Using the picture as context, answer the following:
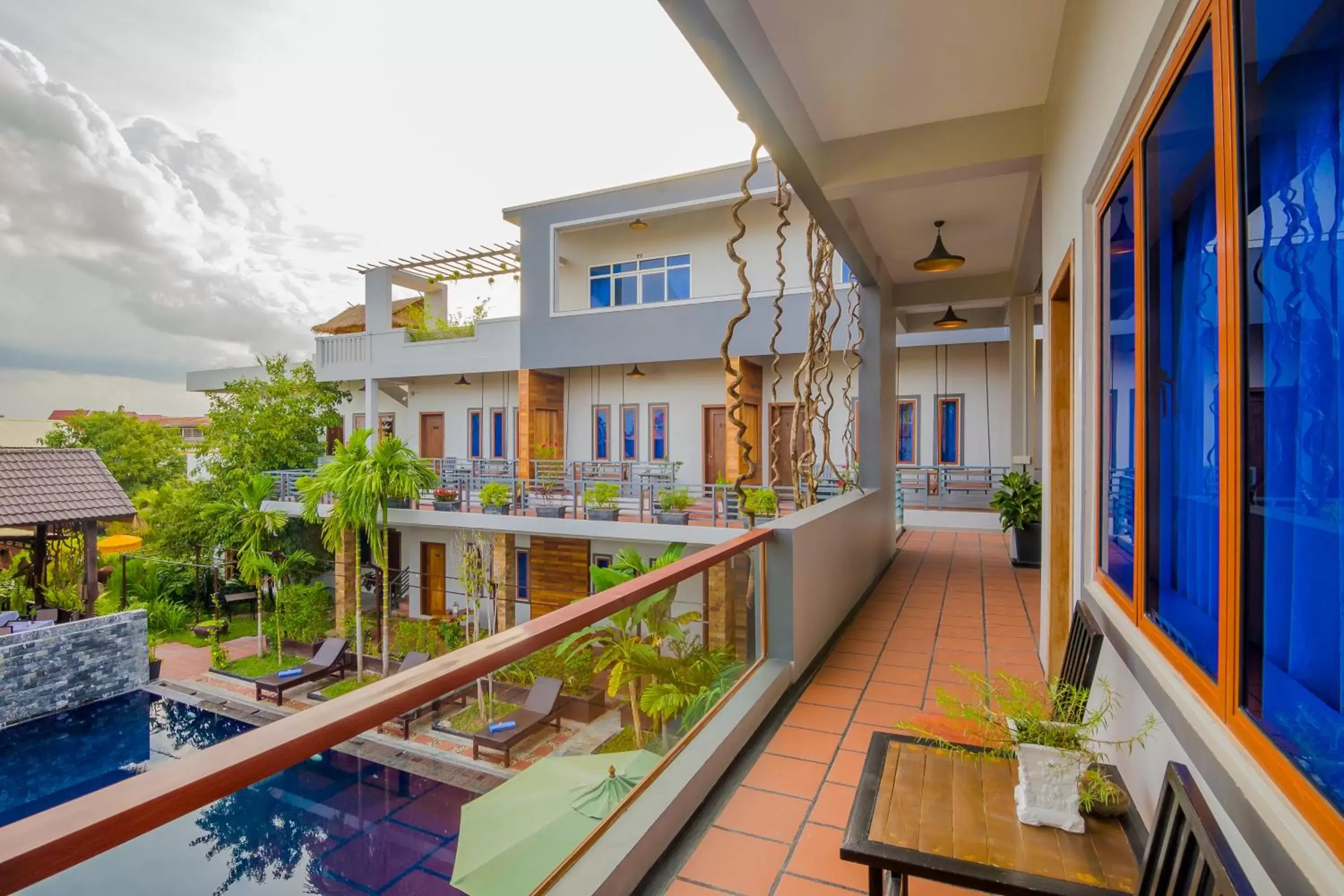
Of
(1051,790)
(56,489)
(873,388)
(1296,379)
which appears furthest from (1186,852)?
(56,489)

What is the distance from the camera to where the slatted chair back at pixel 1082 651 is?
2.26 meters

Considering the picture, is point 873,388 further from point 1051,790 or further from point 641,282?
point 641,282

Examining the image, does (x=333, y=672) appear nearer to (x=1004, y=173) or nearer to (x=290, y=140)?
(x=1004, y=173)

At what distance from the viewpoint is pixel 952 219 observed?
206 inches

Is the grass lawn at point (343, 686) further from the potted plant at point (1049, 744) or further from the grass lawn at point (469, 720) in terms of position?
the potted plant at point (1049, 744)

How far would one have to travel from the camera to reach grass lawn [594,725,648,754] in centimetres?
213

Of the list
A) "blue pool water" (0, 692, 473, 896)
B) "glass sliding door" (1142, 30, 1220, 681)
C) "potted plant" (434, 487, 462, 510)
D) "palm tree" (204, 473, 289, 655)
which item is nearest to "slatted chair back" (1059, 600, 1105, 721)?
"glass sliding door" (1142, 30, 1220, 681)

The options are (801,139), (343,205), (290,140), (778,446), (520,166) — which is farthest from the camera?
(343,205)

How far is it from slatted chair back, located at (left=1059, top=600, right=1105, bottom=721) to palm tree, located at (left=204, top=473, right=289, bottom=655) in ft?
42.9

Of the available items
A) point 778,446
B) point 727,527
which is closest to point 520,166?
point 778,446

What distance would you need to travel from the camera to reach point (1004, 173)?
155 inches

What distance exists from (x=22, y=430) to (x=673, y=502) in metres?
46.4

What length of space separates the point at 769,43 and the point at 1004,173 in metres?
1.82

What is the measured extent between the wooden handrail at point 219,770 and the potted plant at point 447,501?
36.0 ft
